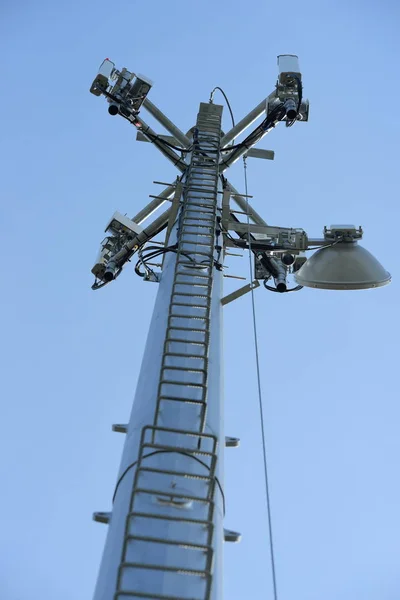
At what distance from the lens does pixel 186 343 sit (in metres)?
6.93

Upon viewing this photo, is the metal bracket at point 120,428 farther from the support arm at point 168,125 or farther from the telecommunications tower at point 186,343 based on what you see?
the support arm at point 168,125

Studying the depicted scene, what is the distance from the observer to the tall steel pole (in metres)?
4.56

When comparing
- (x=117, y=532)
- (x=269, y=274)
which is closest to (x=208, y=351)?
(x=117, y=532)

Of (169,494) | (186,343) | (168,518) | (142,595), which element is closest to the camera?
(142,595)

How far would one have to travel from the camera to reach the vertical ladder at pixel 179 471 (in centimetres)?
452

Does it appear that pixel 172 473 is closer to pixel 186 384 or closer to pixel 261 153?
pixel 186 384

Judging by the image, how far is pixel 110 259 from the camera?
13.1 meters

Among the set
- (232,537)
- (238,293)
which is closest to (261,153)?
(238,293)

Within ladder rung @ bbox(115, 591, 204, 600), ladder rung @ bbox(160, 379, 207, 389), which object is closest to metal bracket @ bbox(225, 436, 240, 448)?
ladder rung @ bbox(160, 379, 207, 389)

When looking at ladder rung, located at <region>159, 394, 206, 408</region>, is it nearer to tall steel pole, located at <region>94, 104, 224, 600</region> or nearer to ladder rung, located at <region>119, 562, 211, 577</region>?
tall steel pole, located at <region>94, 104, 224, 600</region>

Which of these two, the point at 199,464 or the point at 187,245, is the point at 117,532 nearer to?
the point at 199,464

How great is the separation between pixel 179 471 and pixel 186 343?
1778 millimetres

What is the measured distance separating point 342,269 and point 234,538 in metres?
3.25

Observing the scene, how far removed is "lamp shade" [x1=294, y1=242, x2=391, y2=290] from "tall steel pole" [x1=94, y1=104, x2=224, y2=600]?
1131 millimetres
